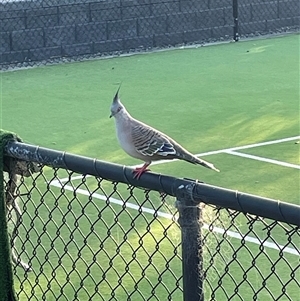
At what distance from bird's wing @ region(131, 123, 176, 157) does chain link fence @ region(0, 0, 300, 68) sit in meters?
11.1

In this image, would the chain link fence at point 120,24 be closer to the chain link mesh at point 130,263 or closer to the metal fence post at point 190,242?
the chain link mesh at point 130,263

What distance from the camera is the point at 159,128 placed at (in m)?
10.2

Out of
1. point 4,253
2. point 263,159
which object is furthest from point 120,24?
point 4,253

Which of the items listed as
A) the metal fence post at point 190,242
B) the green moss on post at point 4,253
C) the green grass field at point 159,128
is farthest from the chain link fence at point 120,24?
the metal fence post at point 190,242

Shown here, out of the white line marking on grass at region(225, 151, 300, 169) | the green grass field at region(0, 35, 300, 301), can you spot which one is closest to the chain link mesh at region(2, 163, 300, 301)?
the green grass field at region(0, 35, 300, 301)

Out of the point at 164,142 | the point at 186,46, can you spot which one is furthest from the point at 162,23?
the point at 164,142

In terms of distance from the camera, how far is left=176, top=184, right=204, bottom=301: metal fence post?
314 centimetres

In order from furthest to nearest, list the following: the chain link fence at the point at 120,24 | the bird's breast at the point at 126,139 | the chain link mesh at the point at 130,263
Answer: the chain link fence at the point at 120,24 < the chain link mesh at the point at 130,263 < the bird's breast at the point at 126,139

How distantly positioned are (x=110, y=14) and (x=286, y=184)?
8757 millimetres

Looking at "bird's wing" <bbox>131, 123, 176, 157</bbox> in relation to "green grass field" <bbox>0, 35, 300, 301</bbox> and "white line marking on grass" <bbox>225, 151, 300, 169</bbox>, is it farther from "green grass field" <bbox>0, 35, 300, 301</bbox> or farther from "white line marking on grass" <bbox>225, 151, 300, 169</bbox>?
"white line marking on grass" <bbox>225, 151, 300, 169</bbox>

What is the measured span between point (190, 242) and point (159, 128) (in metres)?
7.01

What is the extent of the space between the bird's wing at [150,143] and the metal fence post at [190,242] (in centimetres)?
73

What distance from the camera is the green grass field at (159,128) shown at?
18.9 ft

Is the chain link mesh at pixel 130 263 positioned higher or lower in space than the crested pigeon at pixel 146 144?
lower
